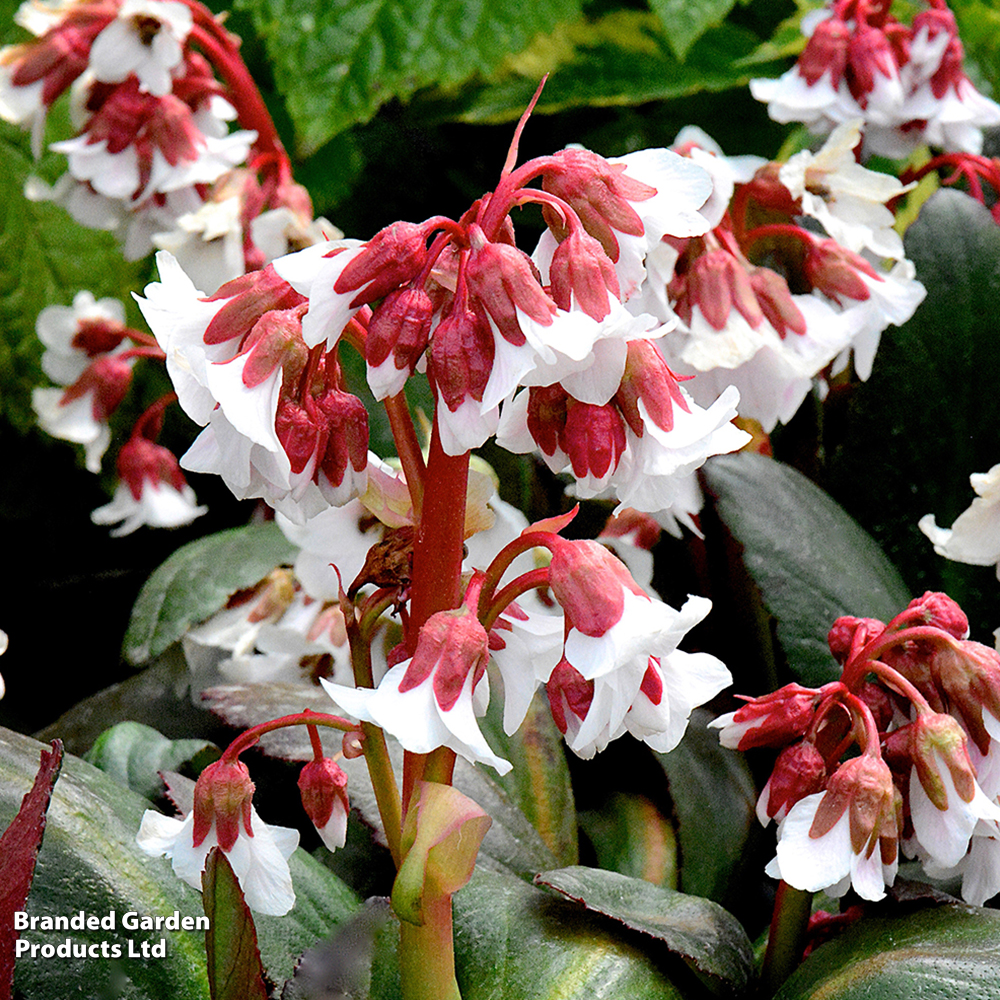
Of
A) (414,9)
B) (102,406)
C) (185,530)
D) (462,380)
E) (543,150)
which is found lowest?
(185,530)

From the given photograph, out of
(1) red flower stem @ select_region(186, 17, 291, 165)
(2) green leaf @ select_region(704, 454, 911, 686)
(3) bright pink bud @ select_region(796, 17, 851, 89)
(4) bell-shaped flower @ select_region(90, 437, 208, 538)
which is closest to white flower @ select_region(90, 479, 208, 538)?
(4) bell-shaped flower @ select_region(90, 437, 208, 538)

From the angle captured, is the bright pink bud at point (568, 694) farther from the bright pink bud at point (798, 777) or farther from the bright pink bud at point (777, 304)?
the bright pink bud at point (777, 304)

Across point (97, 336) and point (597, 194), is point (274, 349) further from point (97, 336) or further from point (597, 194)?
point (97, 336)

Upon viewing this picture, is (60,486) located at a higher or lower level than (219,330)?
lower

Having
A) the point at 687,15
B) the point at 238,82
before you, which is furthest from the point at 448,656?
the point at 687,15

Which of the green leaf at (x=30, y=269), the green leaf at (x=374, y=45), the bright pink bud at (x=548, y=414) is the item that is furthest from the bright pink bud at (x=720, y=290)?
the green leaf at (x=30, y=269)

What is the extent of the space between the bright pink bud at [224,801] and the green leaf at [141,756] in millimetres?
205

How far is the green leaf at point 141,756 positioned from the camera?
0.66 metres

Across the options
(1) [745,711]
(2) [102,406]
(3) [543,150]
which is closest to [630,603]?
(1) [745,711]

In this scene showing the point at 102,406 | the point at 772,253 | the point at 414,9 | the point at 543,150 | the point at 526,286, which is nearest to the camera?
the point at 526,286

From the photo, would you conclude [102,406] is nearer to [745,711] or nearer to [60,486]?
[60,486]

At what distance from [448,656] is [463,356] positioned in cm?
10

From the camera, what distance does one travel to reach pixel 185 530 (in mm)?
1244

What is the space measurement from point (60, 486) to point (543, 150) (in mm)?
751
